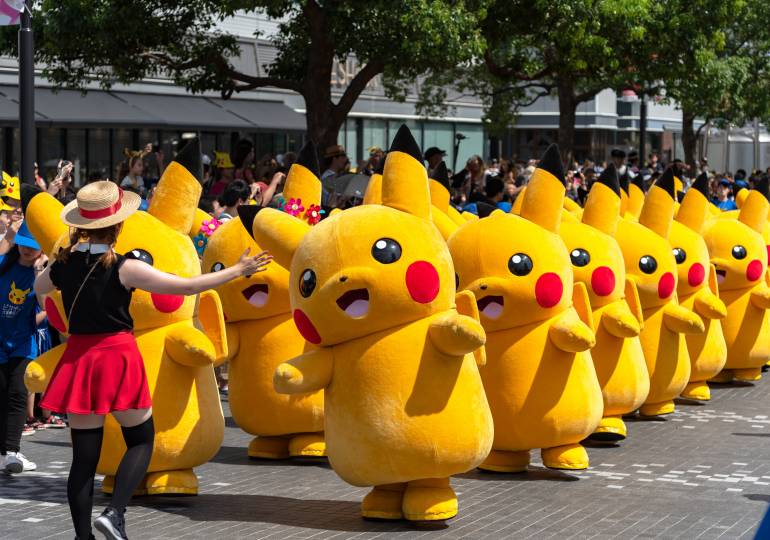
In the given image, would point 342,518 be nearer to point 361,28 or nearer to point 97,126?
point 361,28

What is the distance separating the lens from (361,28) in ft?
61.9

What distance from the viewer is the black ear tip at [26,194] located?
8.46 metres

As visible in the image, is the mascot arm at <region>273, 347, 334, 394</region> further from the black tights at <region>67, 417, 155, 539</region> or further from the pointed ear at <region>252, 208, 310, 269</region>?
the black tights at <region>67, 417, 155, 539</region>

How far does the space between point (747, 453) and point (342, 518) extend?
A: 3.67 metres

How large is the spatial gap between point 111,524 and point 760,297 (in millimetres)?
8473

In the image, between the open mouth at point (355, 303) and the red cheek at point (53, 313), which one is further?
the red cheek at point (53, 313)

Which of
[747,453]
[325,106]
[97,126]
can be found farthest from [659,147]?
[747,453]

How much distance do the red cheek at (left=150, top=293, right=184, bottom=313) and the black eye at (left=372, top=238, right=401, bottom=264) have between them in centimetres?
129

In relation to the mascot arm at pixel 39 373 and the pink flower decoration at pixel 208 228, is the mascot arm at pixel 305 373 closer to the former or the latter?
A: the mascot arm at pixel 39 373

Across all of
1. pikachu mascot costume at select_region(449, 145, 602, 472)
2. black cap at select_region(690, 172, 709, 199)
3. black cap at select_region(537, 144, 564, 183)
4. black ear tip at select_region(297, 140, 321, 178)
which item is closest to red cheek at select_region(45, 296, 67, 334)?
pikachu mascot costume at select_region(449, 145, 602, 472)

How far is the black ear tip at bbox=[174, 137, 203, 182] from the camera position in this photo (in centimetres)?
875

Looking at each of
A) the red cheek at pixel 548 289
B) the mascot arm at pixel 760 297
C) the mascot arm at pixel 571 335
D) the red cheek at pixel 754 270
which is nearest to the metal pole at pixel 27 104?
the red cheek at pixel 548 289

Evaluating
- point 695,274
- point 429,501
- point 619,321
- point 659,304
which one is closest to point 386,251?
point 429,501

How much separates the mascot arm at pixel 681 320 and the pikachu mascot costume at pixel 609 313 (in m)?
0.62
